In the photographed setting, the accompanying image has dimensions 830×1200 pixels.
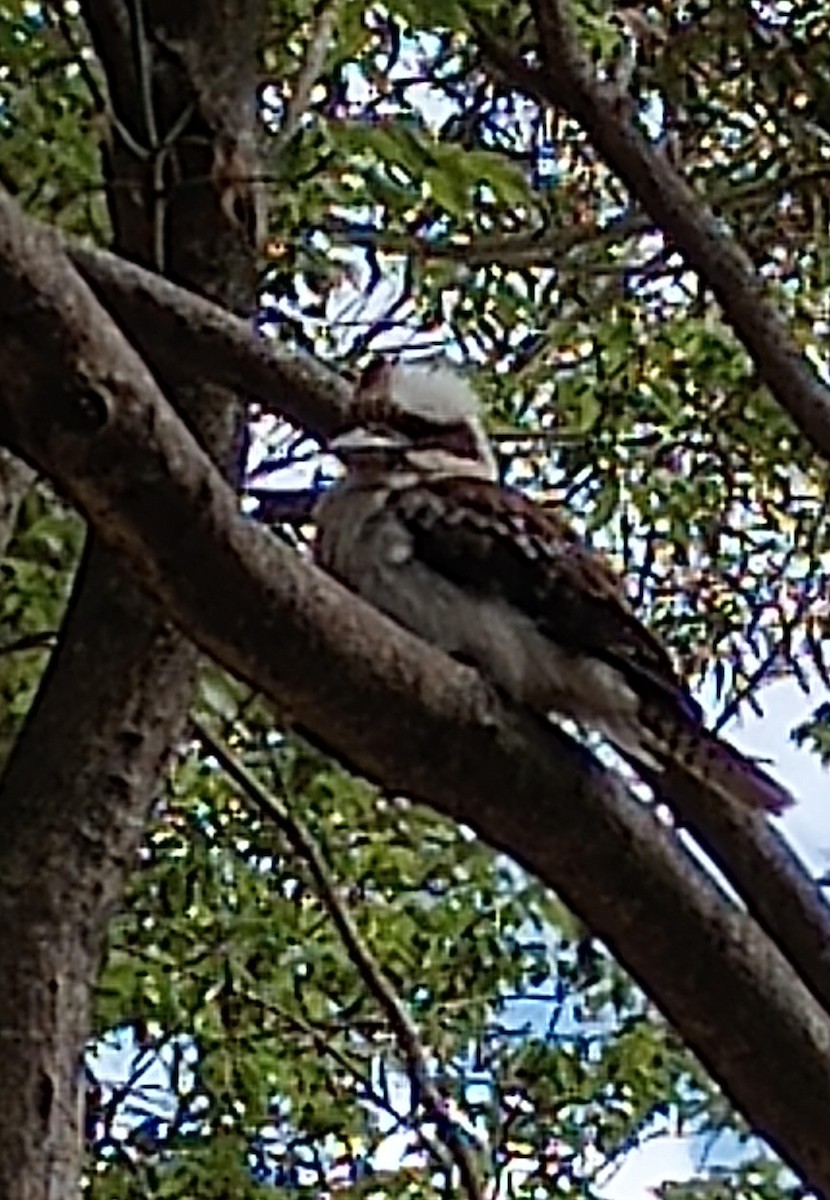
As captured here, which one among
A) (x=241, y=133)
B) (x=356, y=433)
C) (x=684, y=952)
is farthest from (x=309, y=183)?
(x=684, y=952)

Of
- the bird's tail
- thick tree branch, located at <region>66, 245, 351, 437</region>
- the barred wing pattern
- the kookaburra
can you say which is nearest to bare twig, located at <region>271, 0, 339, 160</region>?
thick tree branch, located at <region>66, 245, 351, 437</region>

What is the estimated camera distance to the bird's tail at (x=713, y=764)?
1.51 meters

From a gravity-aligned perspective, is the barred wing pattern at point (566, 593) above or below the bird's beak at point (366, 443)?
below

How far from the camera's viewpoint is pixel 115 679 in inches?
74.9

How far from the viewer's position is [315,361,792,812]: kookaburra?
5.08ft

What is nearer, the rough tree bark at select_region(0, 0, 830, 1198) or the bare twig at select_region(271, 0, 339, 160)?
the rough tree bark at select_region(0, 0, 830, 1198)

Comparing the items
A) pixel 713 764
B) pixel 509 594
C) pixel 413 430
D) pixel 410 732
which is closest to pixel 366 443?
pixel 413 430

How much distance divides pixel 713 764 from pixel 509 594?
0.20 m

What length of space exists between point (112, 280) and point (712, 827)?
0.54 meters

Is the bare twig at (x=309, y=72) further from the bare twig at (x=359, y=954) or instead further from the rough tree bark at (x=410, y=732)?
the rough tree bark at (x=410, y=732)

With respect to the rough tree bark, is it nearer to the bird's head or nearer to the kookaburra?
the kookaburra

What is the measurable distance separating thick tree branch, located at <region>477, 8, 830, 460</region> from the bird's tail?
12.4 inches

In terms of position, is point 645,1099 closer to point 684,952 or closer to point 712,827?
point 712,827

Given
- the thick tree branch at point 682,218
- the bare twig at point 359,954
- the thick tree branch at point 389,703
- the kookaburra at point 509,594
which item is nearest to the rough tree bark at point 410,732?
the thick tree branch at point 389,703
